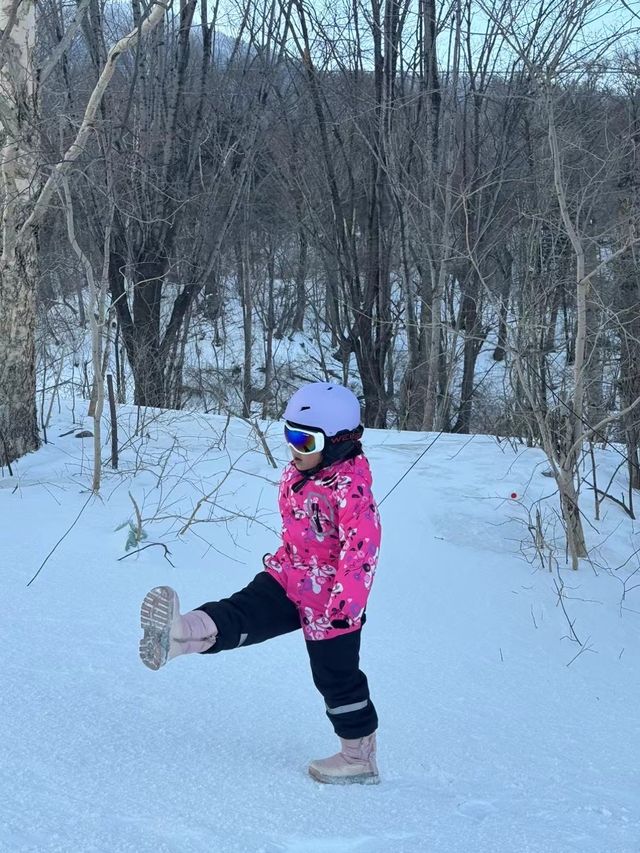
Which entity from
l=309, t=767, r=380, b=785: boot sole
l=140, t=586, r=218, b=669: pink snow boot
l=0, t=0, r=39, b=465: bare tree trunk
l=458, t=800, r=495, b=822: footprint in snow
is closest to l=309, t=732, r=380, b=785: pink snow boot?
l=309, t=767, r=380, b=785: boot sole

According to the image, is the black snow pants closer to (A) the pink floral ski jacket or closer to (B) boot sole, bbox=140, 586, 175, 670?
(A) the pink floral ski jacket

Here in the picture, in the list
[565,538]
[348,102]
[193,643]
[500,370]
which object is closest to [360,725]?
[193,643]

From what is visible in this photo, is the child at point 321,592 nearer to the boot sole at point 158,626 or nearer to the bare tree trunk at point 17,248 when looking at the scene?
the boot sole at point 158,626

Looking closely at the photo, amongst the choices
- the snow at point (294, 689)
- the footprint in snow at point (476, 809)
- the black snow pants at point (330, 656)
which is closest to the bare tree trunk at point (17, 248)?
the snow at point (294, 689)

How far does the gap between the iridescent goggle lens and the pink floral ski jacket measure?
80 millimetres

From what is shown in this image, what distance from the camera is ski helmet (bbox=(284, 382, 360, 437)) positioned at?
2.37 metres

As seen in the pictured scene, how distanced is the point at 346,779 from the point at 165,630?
26.0 inches

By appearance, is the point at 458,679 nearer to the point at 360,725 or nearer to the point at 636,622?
the point at 360,725

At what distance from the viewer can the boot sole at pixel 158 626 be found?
86.1 inches

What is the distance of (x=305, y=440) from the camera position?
7.79 feet

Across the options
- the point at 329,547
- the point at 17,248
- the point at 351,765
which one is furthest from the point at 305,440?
the point at 17,248

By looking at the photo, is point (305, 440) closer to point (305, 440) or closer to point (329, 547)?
point (305, 440)

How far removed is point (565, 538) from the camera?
18.8 feet

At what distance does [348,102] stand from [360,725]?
12392 millimetres
